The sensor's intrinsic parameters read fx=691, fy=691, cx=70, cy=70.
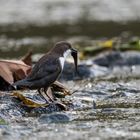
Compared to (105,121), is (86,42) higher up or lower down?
lower down

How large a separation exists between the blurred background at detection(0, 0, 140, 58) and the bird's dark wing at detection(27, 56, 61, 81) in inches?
193

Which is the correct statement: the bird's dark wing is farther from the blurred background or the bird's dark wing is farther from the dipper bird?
the blurred background

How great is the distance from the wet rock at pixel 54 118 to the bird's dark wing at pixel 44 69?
→ 702 mm

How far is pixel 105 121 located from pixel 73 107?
0.92 m

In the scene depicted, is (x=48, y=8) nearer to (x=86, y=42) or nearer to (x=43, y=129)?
(x=86, y=42)

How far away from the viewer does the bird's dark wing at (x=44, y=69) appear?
7832 millimetres

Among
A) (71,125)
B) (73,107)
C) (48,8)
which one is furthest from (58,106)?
(48,8)

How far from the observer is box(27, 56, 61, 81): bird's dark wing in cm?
783

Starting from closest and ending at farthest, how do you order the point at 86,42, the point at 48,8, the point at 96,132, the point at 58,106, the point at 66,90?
the point at 96,132 < the point at 58,106 < the point at 66,90 < the point at 86,42 < the point at 48,8

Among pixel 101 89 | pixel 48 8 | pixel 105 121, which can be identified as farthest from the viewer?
pixel 48 8

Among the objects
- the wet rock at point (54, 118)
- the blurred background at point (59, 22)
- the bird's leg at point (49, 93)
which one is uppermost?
the wet rock at point (54, 118)

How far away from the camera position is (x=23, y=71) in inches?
348

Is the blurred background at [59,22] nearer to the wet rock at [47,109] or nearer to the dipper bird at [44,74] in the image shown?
the dipper bird at [44,74]

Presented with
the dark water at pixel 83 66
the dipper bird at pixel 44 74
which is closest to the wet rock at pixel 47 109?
the dark water at pixel 83 66
